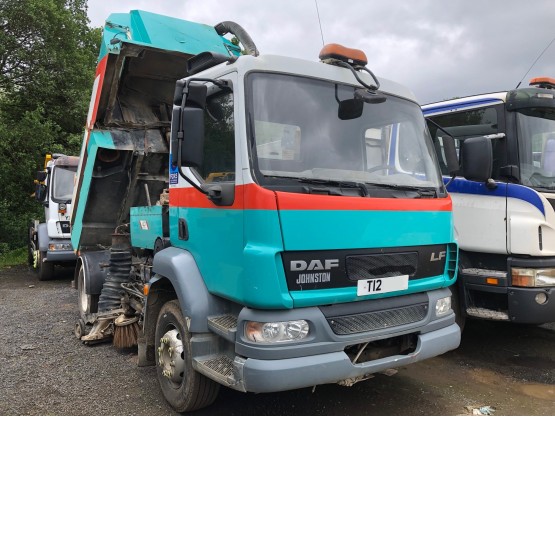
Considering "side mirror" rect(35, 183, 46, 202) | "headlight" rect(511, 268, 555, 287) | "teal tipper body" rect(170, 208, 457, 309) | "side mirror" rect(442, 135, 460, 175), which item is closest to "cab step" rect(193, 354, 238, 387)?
"teal tipper body" rect(170, 208, 457, 309)

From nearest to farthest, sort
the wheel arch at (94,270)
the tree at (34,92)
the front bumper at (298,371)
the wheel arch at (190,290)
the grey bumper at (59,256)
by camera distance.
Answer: the front bumper at (298,371)
the wheel arch at (190,290)
the wheel arch at (94,270)
the grey bumper at (59,256)
the tree at (34,92)

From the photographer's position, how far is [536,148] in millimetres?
4625

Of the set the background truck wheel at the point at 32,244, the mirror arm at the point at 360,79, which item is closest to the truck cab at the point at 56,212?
the background truck wheel at the point at 32,244

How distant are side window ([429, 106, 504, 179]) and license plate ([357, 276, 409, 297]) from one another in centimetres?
172

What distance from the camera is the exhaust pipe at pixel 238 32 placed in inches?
156

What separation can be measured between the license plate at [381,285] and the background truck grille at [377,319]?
0.14m

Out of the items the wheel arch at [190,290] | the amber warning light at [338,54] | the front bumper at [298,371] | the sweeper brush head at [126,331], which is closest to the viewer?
the front bumper at [298,371]

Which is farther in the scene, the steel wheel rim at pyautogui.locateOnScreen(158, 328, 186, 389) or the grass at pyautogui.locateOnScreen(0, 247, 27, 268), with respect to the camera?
the grass at pyautogui.locateOnScreen(0, 247, 27, 268)

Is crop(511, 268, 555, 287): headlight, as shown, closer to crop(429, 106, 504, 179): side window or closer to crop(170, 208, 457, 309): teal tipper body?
crop(429, 106, 504, 179): side window

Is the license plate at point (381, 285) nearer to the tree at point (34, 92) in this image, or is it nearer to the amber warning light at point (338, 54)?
the amber warning light at point (338, 54)

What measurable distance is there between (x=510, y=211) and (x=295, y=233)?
261 cm

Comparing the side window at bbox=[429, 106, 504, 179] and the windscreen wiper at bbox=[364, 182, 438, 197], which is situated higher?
the side window at bbox=[429, 106, 504, 179]

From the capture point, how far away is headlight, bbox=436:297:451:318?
3734 mm

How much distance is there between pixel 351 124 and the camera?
3.40m
